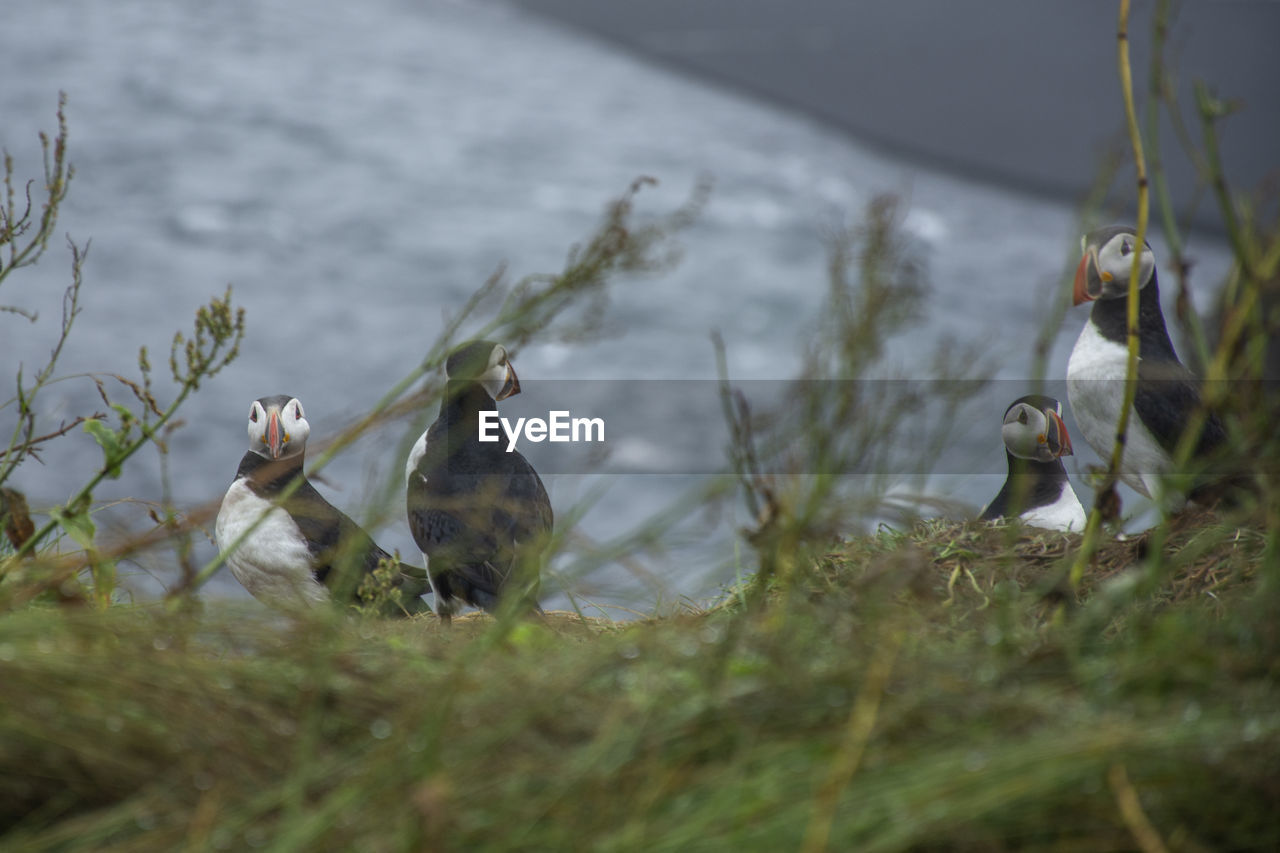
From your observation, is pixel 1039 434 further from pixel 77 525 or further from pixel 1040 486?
pixel 77 525

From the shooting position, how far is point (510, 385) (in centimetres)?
231

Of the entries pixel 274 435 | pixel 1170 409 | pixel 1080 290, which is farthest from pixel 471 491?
pixel 1170 409

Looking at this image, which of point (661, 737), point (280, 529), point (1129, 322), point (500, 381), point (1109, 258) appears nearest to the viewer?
point (661, 737)

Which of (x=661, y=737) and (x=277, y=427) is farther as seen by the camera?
(x=277, y=427)

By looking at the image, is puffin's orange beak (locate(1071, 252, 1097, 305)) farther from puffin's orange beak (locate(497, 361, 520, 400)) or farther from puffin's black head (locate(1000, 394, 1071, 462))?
puffin's orange beak (locate(497, 361, 520, 400))

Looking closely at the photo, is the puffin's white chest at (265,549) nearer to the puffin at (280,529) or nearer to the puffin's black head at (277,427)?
the puffin at (280,529)

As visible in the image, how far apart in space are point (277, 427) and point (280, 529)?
0.26 m

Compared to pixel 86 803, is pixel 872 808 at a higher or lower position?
higher

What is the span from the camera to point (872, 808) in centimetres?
74

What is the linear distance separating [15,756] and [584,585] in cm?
48

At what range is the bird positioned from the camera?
2393 mm

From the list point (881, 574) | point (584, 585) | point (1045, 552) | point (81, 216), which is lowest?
point (81, 216)

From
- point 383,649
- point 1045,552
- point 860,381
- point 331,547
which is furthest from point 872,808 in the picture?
point 331,547

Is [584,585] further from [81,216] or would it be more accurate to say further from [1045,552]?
[81,216]
